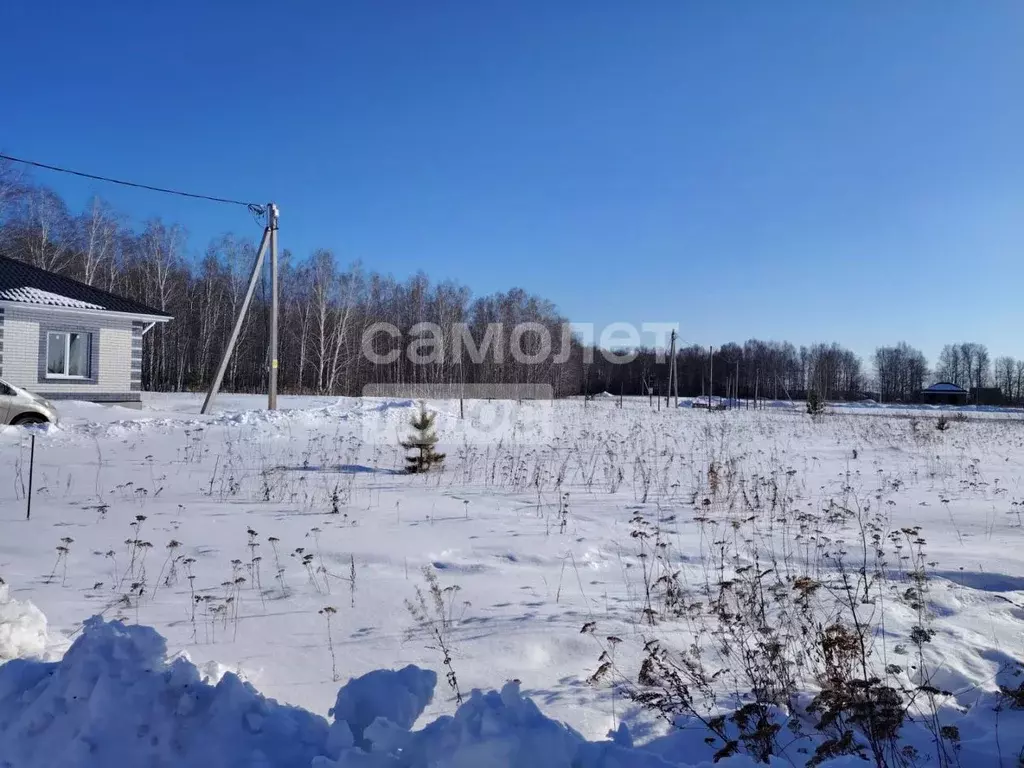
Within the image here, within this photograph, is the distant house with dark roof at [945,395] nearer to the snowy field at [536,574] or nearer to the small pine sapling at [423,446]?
the snowy field at [536,574]

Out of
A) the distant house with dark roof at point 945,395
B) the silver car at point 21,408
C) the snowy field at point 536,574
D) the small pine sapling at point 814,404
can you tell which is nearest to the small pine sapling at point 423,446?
the snowy field at point 536,574

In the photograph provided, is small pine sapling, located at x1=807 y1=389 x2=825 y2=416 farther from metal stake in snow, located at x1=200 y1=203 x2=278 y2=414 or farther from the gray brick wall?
the gray brick wall

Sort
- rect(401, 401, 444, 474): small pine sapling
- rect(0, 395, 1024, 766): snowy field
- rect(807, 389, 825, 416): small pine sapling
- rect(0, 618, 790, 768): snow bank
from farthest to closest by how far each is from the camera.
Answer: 1. rect(807, 389, 825, 416): small pine sapling
2. rect(401, 401, 444, 474): small pine sapling
3. rect(0, 395, 1024, 766): snowy field
4. rect(0, 618, 790, 768): snow bank

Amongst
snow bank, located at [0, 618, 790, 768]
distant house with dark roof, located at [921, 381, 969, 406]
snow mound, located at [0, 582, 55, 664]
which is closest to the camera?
snow bank, located at [0, 618, 790, 768]

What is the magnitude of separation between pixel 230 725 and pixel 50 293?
744 inches

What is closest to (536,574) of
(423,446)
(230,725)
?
(230,725)

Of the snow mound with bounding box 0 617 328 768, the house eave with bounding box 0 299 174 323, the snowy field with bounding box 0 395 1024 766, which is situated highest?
the house eave with bounding box 0 299 174 323

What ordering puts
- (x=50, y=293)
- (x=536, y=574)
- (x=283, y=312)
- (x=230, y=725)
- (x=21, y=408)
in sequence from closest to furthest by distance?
1. (x=230, y=725)
2. (x=536, y=574)
3. (x=21, y=408)
4. (x=50, y=293)
5. (x=283, y=312)

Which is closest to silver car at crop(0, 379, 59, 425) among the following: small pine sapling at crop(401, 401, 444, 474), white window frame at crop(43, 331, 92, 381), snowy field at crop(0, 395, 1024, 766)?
snowy field at crop(0, 395, 1024, 766)

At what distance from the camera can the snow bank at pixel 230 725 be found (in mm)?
1756

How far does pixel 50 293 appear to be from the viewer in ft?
54.2

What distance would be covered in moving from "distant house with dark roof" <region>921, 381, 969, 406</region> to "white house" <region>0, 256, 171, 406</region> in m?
72.5

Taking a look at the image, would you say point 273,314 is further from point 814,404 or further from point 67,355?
point 814,404

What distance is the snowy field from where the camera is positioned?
9.67 ft
